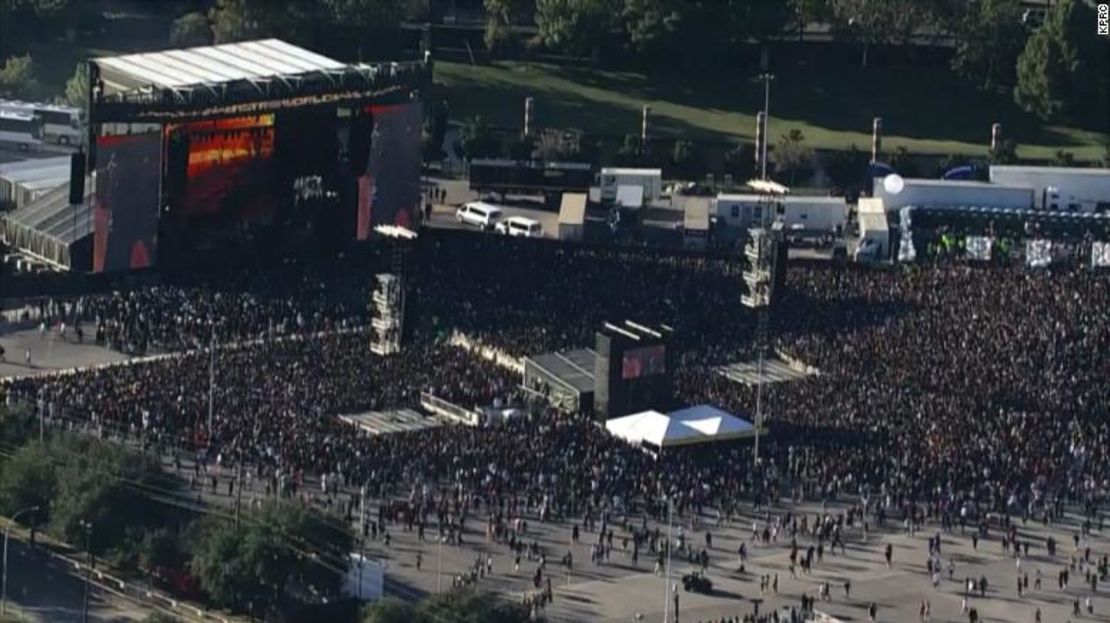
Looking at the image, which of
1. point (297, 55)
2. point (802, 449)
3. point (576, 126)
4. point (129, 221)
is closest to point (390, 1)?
point (576, 126)

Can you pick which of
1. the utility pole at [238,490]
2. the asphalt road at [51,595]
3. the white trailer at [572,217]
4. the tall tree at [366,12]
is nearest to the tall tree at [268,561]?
the utility pole at [238,490]

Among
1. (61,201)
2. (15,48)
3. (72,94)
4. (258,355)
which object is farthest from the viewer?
(15,48)

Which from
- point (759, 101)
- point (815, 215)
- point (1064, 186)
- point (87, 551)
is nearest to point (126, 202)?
point (87, 551)

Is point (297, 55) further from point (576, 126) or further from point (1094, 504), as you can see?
point (1094, 504)

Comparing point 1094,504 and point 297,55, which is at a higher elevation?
point 297,55

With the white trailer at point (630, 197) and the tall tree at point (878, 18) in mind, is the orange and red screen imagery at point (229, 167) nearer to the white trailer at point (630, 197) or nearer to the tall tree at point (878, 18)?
the white trailer at point (630, 197)

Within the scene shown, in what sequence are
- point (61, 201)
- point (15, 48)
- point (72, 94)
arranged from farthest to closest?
point (15, 48), point (72, 94), point (61, 201)
